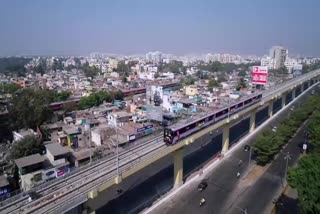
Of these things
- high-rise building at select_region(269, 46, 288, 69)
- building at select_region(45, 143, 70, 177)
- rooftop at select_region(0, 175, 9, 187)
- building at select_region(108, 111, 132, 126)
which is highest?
high-rise building at select_region(269, 46, 288, 69)

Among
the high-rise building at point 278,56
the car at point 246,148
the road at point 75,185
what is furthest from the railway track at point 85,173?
the high-rise building at point 278,56

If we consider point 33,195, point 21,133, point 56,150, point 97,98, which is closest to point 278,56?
point 97,98

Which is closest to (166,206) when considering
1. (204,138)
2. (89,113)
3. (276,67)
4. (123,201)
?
(123,201)

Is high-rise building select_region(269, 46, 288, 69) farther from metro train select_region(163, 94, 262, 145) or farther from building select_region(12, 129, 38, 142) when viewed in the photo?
building select_region(12, 129, 38, 142)

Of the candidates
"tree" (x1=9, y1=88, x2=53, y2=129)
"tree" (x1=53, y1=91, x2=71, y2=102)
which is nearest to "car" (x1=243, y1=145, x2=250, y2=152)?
"tree" (x1=9, y1=88, x2=53, y2=129)

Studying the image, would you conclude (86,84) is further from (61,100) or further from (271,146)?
(271,146)
